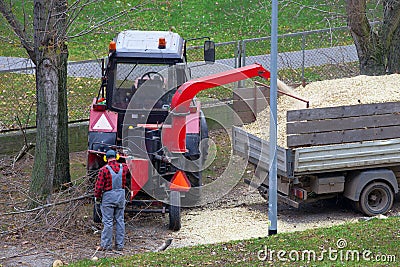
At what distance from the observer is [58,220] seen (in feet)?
31.6

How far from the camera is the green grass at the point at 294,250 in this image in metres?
8.10

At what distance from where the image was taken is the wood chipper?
10117 mm

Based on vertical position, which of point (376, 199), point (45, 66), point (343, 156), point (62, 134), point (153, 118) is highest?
point (45, 66)

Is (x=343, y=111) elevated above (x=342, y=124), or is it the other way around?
(x=343, y=111)

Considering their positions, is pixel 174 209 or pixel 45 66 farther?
pixel 45 66

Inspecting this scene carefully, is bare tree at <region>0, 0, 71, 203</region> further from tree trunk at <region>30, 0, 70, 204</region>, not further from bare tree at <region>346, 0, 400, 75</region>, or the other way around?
bare tree at <region>346, 0, 400, 75</region>

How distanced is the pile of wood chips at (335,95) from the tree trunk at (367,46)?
2.51 m

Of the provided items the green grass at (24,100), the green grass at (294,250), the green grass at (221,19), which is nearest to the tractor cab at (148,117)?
the green grass at (294,250)

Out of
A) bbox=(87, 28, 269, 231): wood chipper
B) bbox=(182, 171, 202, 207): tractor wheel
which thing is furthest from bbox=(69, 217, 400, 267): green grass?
bbox=(182, 171, 202, 207): tractor wheel

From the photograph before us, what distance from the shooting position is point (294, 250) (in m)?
8.41

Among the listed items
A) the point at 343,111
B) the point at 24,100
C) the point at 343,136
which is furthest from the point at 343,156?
the point at 24,100

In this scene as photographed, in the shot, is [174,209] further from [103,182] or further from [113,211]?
[103,182]

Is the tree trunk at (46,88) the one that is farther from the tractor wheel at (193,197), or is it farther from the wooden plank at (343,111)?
the wooden plank at (343,111)

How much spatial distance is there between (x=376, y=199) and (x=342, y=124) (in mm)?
1357
